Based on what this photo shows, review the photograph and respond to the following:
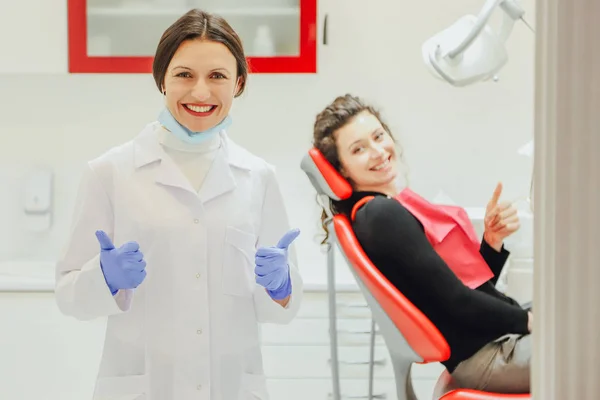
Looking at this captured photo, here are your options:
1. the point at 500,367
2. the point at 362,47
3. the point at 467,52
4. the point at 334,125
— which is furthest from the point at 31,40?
the point at 500,367

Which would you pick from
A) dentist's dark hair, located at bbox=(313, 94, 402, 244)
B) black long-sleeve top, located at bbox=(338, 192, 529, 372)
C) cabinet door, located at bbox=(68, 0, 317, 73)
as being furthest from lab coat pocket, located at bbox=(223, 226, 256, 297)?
cabinet door, located at bbox=(68, 0, 317, 73)

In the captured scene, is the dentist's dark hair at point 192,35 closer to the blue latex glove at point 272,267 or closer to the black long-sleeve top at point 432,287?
the blue latex glove at point 272,267

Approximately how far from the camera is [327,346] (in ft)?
9.45

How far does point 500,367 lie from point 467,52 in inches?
42.9

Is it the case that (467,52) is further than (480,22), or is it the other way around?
(467,52)

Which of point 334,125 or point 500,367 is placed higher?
point 334,125

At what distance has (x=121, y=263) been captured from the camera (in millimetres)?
1476

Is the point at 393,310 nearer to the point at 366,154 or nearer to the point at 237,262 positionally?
the point at 237,262

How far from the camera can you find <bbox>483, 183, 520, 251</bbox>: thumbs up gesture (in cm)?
199

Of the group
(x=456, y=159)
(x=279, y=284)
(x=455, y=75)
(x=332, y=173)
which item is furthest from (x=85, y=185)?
(x=456, y=159)

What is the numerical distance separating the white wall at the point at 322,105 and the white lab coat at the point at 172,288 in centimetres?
175

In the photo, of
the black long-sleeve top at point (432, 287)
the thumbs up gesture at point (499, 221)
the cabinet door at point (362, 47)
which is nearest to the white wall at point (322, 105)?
the cabinet door at point (362, 47)

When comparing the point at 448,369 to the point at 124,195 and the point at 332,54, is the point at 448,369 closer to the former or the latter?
the point at 124,195

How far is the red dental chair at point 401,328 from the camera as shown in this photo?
5.53 ft
